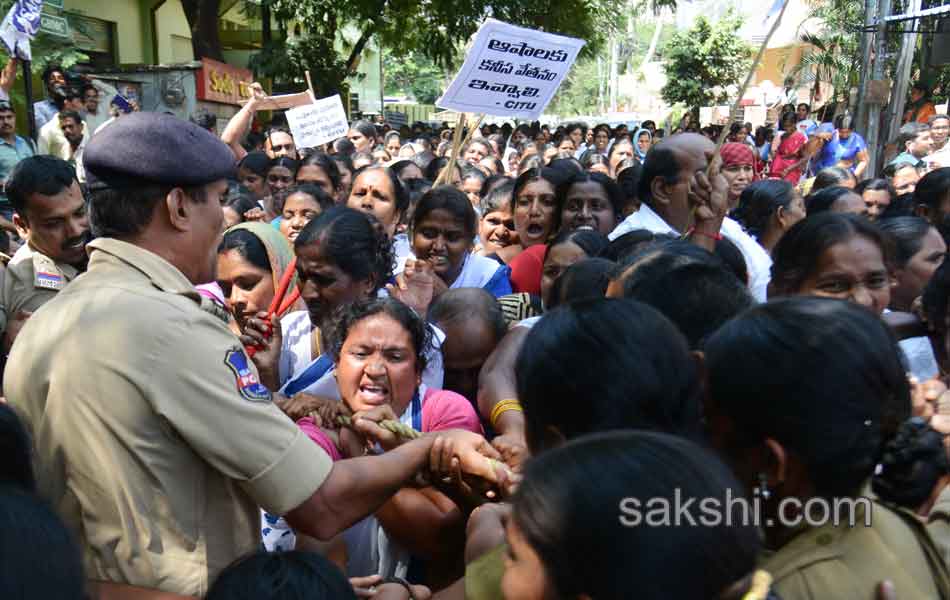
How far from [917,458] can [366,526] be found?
135 cm

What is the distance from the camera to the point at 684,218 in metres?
4.00

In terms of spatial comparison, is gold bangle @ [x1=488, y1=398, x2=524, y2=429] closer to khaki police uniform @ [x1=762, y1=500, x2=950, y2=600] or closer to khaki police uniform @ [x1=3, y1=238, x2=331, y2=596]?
khaki police uniform @ [x1=3, y1=238, x2=331, y2=596]

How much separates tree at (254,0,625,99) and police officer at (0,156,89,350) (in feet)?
53.0

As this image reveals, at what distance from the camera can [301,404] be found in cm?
235

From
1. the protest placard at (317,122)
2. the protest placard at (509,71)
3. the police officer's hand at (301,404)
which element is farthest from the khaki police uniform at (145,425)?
the protest placard at (317,122)

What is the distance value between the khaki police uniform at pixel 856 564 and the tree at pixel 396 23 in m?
18.8

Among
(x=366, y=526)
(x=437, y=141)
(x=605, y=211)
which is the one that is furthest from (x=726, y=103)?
(x=366, y=526)

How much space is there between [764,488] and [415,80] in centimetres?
6786

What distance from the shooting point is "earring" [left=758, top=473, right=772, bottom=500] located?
4.47 ft

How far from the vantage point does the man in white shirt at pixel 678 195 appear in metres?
3.75

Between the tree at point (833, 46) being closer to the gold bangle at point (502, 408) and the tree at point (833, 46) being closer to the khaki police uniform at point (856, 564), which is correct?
the gold bangle at point (502, 408)

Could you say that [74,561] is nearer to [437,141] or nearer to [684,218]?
[684,218]

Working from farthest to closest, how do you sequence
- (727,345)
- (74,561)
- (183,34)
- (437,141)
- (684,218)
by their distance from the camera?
(183,34) < (437,141) < (684,218) < (727,345) < (74,561)

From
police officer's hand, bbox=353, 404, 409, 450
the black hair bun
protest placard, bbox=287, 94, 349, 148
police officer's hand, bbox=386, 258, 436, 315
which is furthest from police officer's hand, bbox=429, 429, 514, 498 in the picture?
protest placard, bbox=287, 94, 349, 148
